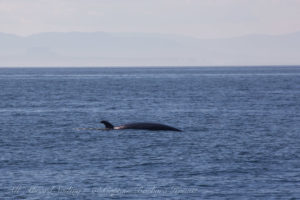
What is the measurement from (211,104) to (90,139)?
37.3m

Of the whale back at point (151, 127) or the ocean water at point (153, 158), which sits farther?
the whale back at point (151, 127)

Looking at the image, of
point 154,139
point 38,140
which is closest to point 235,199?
point 154,139

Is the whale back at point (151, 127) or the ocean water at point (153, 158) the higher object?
the whale back at point (151, 127)

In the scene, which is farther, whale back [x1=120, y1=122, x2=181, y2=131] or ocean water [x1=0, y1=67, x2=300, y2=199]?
whale back [x1=120, y1=122, x2=181, y2=131]

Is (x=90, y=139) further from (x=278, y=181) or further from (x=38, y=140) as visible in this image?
(x=278, y=181)

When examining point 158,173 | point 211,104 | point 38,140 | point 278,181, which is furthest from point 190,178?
point 211,104

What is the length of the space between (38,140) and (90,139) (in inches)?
133

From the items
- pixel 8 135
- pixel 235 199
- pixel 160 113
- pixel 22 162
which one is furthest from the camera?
pixel 160 113

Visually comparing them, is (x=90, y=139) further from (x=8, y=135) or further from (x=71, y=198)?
(x=71, y=198)

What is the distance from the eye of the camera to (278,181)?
2973 centimetres

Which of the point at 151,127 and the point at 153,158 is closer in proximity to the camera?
the point at 153,158

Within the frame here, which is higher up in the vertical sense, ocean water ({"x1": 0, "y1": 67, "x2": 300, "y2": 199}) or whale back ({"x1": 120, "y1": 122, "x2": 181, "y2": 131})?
whale back ({"x1": 120, "y1": 122, "x2": 181, "y2": 131})

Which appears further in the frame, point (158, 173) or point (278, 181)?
point (158, 173)

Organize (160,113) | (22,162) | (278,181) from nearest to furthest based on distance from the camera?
(278,181) < (22,162) < (160,113)
